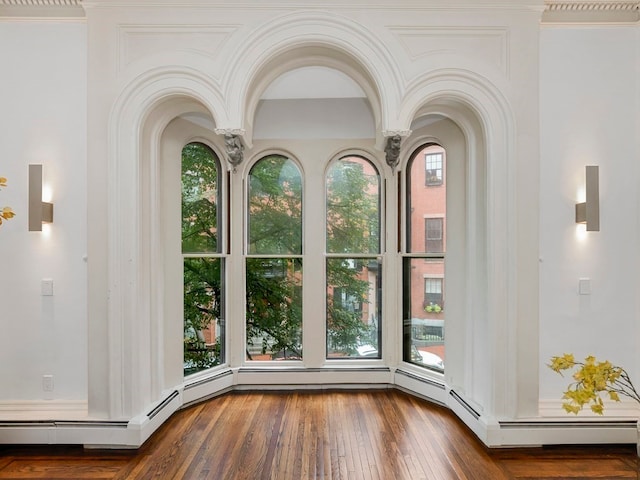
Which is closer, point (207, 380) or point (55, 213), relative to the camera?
point (55, 213)

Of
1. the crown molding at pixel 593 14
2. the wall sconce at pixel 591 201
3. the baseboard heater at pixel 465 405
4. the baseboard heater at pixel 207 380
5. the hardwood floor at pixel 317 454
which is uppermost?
the crown molding at pixel 593 14

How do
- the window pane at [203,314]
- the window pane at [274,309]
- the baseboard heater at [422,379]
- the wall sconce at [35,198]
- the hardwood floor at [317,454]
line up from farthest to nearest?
the window pane at [274,309] < the window pane at [203,314] < the baseboard heater at [422,379] < the wall sconce at [35,198] < the hardwood floor at [317,454]

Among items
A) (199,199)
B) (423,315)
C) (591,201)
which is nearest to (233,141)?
(199,199)

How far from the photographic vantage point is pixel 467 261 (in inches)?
136

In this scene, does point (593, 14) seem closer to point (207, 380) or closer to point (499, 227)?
point (499, 227)

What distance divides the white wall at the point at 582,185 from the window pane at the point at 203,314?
2.85 m

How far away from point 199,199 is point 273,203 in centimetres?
76

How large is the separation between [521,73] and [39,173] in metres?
3.42

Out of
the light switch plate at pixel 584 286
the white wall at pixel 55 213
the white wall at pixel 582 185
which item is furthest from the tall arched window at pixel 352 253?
the white wall at pixel 55 213

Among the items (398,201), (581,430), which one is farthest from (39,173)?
(581,430)

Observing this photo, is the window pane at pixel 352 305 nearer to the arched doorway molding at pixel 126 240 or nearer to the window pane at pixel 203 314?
the window pane at pixel 203 314

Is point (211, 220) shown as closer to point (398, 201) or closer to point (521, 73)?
point (398, 201)

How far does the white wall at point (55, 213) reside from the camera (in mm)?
2969

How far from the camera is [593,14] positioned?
3.01 meters
